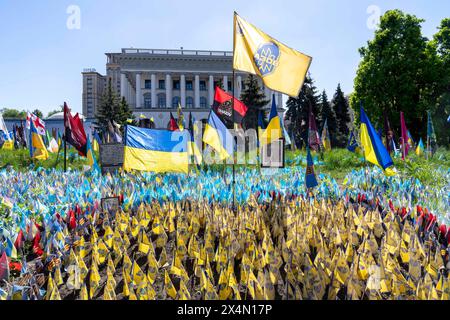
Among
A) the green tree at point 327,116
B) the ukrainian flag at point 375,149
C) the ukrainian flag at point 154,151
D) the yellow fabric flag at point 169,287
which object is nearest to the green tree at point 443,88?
the green tree at point 327,116

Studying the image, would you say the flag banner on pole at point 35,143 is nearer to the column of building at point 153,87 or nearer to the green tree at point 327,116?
the green tree at point 327,116

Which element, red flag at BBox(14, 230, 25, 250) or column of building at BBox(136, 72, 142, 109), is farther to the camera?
column of building at BBox(136, 72, 142, 109)

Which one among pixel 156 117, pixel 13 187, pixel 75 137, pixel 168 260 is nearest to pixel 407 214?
pixel 168 260

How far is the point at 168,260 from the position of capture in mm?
4504

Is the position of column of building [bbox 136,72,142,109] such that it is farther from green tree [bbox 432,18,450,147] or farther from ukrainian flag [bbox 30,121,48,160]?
ukrainian flag [bbox 30,121,48,160]

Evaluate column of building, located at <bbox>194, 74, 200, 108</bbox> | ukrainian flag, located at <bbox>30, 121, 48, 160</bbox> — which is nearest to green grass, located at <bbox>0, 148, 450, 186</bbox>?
ukrainian flag, located at <bbox>30, 121, 48, 160</bbox>

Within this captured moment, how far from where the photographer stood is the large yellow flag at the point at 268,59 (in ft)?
18.8

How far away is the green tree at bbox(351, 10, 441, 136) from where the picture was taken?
23234 millimetres

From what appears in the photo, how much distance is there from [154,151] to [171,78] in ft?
155

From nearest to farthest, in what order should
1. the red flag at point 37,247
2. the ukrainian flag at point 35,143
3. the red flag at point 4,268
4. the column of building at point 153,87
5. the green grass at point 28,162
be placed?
the red flag at point 4,268, the red flag at point 37,247, the ukrainian flag at point 35,143, the green grass at point 28,162, the column of building at point 153,87

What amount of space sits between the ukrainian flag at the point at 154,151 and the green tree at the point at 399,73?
1893cm

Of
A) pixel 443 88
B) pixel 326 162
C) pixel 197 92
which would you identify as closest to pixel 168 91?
pixel 197 92

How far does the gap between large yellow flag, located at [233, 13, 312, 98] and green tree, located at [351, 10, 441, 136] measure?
1973cm

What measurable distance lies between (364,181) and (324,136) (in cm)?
1079
